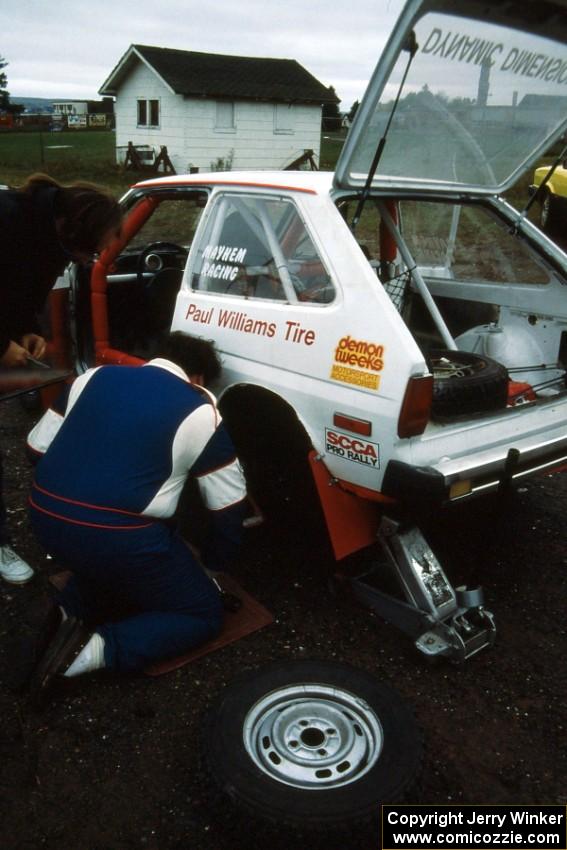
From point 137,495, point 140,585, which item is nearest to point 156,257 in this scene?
point 137,495

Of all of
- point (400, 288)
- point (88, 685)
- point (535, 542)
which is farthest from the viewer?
point (400, 288)

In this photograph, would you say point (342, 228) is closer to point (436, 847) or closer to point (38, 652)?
point (38, 652)

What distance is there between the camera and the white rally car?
2750 mm

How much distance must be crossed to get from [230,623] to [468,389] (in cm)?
143

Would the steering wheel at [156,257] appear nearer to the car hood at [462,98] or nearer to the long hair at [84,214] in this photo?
the long hair at [84,214]

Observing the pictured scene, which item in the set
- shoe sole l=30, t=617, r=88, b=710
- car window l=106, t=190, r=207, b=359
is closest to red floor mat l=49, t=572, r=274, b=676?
shoe sole l=30, t=617, r=88, b=710

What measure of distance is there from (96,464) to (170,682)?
897mm

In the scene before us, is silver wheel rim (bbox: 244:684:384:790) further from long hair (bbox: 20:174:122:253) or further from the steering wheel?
the steering wheel

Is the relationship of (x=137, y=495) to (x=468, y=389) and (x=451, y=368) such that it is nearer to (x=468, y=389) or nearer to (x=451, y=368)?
(x=468, y=389)

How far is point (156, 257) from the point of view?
16.4ft

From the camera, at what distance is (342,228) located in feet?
9.64

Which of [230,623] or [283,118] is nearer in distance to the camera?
[230,623]

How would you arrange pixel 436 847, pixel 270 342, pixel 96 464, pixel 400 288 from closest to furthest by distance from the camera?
pixel 436 847, pixel 96 464, pixel 270 342, pixel 400 288

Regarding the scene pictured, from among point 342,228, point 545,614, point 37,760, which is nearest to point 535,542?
Result: point 545,614
